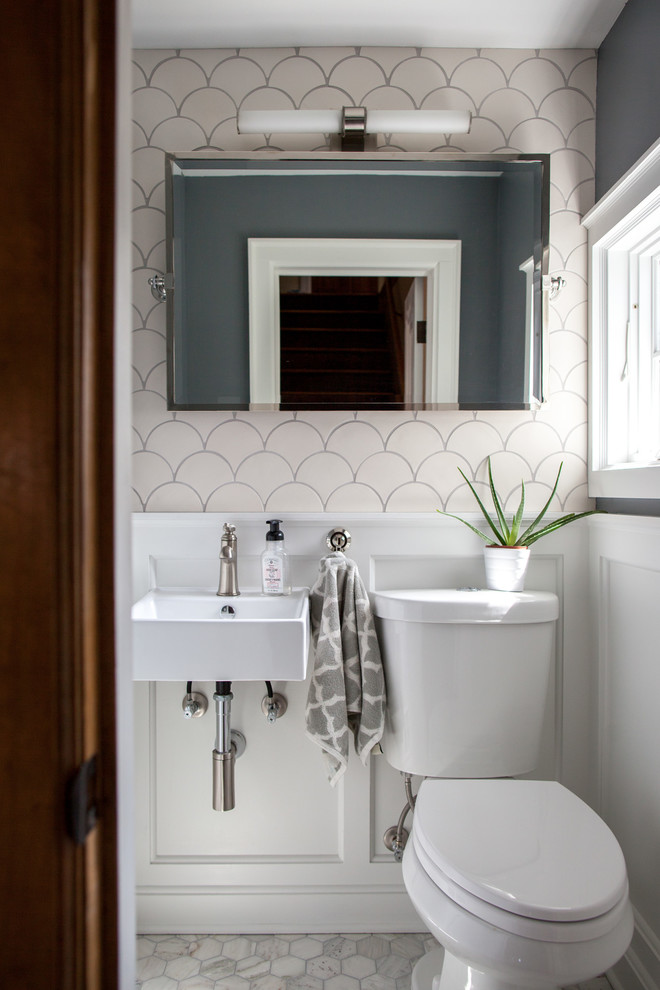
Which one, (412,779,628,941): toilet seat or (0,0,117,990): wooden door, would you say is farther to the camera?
(412,779,628,941): toilet seat

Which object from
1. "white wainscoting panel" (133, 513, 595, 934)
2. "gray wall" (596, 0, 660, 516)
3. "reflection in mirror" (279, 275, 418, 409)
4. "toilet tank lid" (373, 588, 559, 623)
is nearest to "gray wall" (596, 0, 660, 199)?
"gray wall" (596, 0, 660, 516)

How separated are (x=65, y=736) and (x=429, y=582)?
1.28 meters

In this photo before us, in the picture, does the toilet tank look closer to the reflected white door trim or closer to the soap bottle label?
the soap bottle label

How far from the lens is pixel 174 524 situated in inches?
62.7

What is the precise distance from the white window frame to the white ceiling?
0.45 metres

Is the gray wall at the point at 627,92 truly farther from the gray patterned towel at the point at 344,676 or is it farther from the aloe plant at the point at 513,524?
the gray patterned towel at the point at 344,676

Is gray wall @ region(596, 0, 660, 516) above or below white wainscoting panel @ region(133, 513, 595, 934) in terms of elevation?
above

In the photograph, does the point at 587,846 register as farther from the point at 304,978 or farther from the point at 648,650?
the point at 304,978

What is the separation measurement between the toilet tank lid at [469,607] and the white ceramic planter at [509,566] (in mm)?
43

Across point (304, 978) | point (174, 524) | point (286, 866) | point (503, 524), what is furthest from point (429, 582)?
point (304, 978)

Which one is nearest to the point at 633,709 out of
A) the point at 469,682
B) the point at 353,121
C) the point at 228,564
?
the point at 469,682

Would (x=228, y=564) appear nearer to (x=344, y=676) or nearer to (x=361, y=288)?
(x=344, y=676)

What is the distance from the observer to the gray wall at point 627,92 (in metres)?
1.32

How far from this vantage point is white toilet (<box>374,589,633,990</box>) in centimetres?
90
